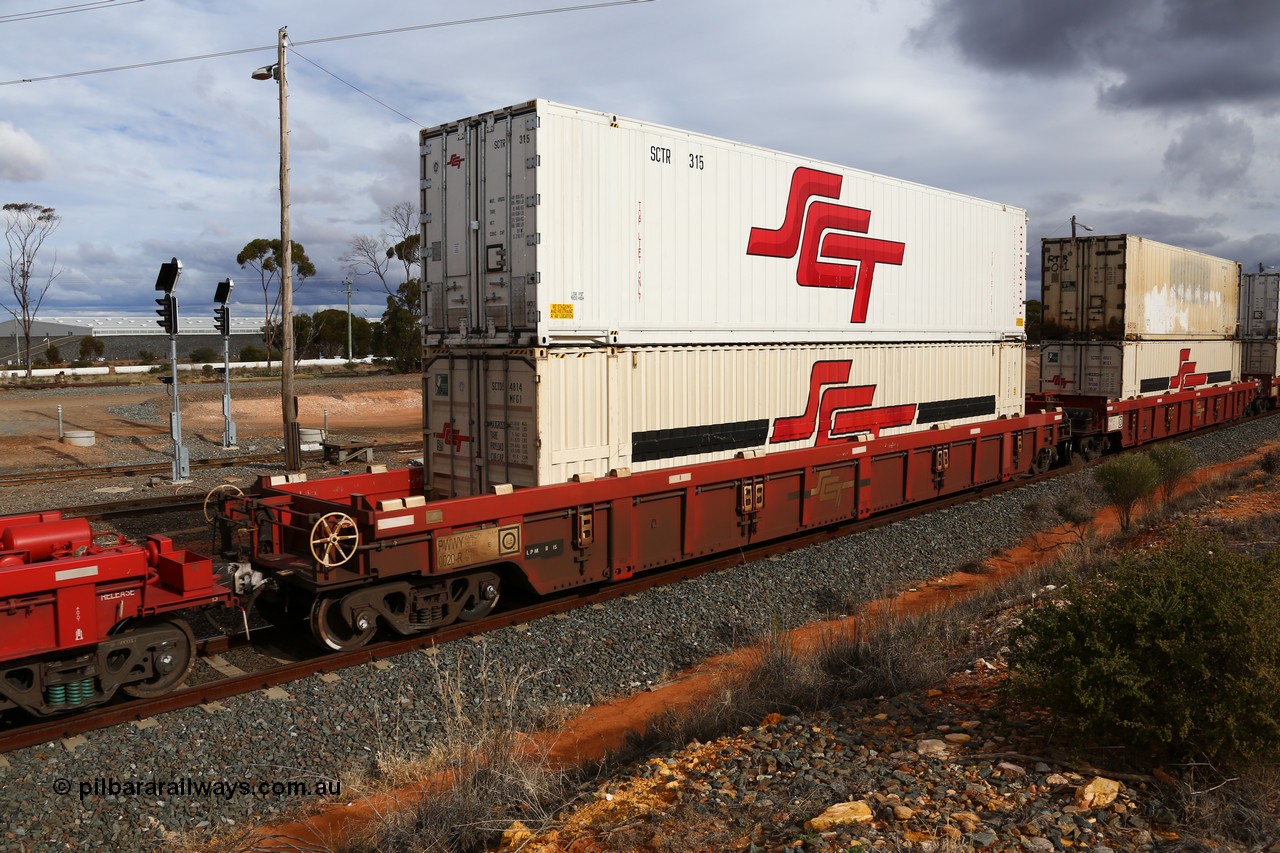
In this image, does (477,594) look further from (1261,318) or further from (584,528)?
(1261,318)

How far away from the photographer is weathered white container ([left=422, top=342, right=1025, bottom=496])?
8.84 m

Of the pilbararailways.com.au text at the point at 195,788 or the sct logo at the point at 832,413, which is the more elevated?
the sct logo at the point at 832,413

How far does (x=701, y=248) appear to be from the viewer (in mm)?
10234

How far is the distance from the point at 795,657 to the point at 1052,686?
2421 millimetres

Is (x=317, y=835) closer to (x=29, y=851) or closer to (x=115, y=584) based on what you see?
(x=29, y=851)

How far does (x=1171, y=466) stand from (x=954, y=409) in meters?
3.99

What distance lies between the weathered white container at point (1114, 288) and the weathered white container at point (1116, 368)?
0.85ft

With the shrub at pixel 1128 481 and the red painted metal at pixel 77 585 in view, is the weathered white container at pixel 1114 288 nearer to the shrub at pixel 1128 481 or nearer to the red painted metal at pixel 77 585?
the shrub at pixel 1128 481

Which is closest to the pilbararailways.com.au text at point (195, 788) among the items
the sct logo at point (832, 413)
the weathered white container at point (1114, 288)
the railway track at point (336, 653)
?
the railway track at point (336, 653)

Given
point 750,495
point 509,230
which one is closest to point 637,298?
point 509,230

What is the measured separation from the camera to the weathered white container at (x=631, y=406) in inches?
348

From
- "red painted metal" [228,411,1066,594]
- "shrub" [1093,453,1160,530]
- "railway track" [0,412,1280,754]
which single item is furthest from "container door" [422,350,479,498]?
"shrub" [1093,453,1160,530]

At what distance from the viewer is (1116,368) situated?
63.9 feet

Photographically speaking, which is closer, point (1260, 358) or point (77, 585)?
point (77, 585)
